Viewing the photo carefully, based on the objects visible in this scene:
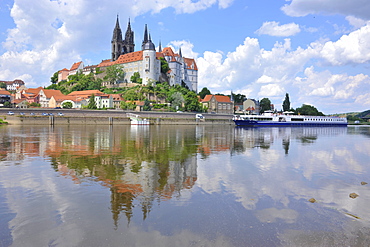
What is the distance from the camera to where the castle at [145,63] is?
138500mm

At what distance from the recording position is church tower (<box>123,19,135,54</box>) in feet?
560

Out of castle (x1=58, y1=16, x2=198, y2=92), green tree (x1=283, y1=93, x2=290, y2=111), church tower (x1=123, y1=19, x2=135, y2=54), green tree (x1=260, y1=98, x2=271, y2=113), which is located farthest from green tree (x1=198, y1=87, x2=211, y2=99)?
church tower (x1=123, y1=19, x2=135, y2=54)

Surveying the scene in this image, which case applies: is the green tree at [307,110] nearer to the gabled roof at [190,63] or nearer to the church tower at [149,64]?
the gabled roof at [190,63]

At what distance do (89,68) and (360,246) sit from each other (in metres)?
165

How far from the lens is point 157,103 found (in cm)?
12156

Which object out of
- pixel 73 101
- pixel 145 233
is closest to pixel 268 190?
pixel 145 233

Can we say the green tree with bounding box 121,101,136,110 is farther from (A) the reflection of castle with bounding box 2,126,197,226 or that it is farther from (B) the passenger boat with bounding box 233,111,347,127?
(A) the reflection of castle with bounding box 2,126,197,226

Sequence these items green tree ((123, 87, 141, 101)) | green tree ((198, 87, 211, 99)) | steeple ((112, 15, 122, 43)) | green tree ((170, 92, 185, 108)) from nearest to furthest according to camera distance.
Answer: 1. green tree ((170, 92, 185, 108))
2. green tree ((123, 87, 141, 101))
3. green tree ((198, 87, 211, 99))
4. steeple ((112, 15, 122, 43))

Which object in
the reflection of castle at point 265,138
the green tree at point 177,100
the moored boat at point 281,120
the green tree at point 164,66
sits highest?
the green tree at point 164,66

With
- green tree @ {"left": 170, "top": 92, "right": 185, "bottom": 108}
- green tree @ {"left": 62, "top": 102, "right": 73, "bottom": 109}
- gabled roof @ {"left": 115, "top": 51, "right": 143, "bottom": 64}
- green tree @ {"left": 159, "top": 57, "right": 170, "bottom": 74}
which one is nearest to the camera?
green tree @ {"left": 170, "top": 92, "right": 185, "bottom": 108}

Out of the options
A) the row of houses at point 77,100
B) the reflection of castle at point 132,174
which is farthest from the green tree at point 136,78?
the reflection of castle at point 132,174

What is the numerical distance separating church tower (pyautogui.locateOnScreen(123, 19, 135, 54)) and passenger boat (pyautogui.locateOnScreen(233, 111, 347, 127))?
95.4 m

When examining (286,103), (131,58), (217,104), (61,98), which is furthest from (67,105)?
(286,103)

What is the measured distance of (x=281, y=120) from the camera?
9638 centimetres
